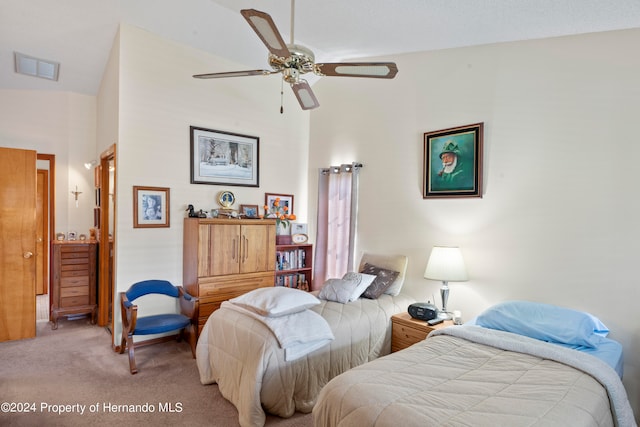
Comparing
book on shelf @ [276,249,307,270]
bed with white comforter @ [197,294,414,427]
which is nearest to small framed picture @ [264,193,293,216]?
book on shelf @ [276,249,307,270]

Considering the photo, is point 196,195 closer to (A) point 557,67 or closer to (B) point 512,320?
(B) point 512,320

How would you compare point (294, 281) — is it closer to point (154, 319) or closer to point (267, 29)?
point (154, 319)

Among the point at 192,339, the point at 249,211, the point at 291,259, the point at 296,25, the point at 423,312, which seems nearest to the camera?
the point at 423,312

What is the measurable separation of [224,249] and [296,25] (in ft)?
7.93

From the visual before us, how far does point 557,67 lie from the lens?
275cm

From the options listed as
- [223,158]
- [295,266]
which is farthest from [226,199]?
[295,266]

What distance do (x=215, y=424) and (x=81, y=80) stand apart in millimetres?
4605

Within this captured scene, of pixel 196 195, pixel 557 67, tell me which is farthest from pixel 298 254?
pixel 557 67

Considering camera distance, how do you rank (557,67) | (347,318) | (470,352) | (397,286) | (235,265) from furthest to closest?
(235,265) < (397,286) < (347,318) < (557,67) < (470,352)

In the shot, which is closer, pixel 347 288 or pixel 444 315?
pixel 444 315

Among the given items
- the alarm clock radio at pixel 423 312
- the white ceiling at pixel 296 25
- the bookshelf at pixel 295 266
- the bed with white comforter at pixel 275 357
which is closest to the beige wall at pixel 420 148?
the white ceiling at pixel 296 25

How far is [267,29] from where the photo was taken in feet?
5.91

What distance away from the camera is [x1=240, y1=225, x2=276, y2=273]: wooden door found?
13.2 feet

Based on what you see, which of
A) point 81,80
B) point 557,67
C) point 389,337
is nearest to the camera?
point 557,67
